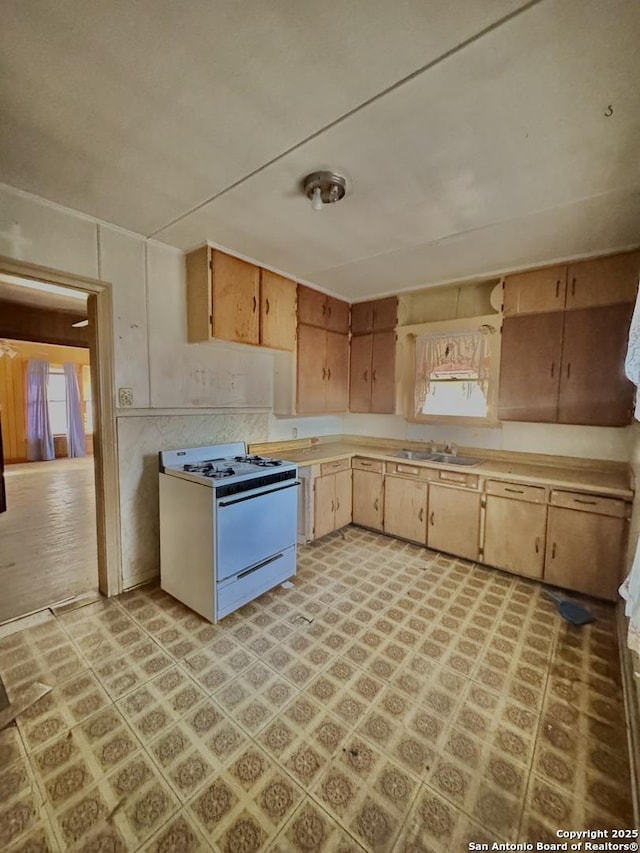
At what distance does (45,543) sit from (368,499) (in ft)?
10.6

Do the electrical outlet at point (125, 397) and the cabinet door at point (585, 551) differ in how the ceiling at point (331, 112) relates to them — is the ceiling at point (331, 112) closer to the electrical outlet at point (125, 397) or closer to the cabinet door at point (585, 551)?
the electrical outlet at point (125, 397)

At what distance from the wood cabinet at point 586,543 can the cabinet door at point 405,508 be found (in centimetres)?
101

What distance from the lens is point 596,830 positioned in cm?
118

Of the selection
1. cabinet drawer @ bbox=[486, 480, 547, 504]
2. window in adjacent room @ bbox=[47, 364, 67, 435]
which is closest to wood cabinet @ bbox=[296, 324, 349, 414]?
cabinet drawer @ bbox=[486, 480, 547, 504]

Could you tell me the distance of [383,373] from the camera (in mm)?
3869

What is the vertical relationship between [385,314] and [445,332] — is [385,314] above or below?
above

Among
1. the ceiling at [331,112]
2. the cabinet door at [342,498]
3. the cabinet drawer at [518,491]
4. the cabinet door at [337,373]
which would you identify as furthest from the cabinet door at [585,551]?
the cabinet door at [337,373]

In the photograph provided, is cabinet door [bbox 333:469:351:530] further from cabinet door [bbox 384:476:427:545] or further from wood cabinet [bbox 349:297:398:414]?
→ wood cabinet [bbox 349:297:398:414]

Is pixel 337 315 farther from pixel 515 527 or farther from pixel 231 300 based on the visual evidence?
pixel 515 527

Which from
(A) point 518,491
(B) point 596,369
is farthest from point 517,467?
(B) point 596,369

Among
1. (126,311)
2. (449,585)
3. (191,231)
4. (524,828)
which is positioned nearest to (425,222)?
(191,231)

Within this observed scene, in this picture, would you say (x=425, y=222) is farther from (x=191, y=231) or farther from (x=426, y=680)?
(x=426, y=680)

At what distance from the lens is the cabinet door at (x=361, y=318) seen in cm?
395

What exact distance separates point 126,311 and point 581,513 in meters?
3.59
